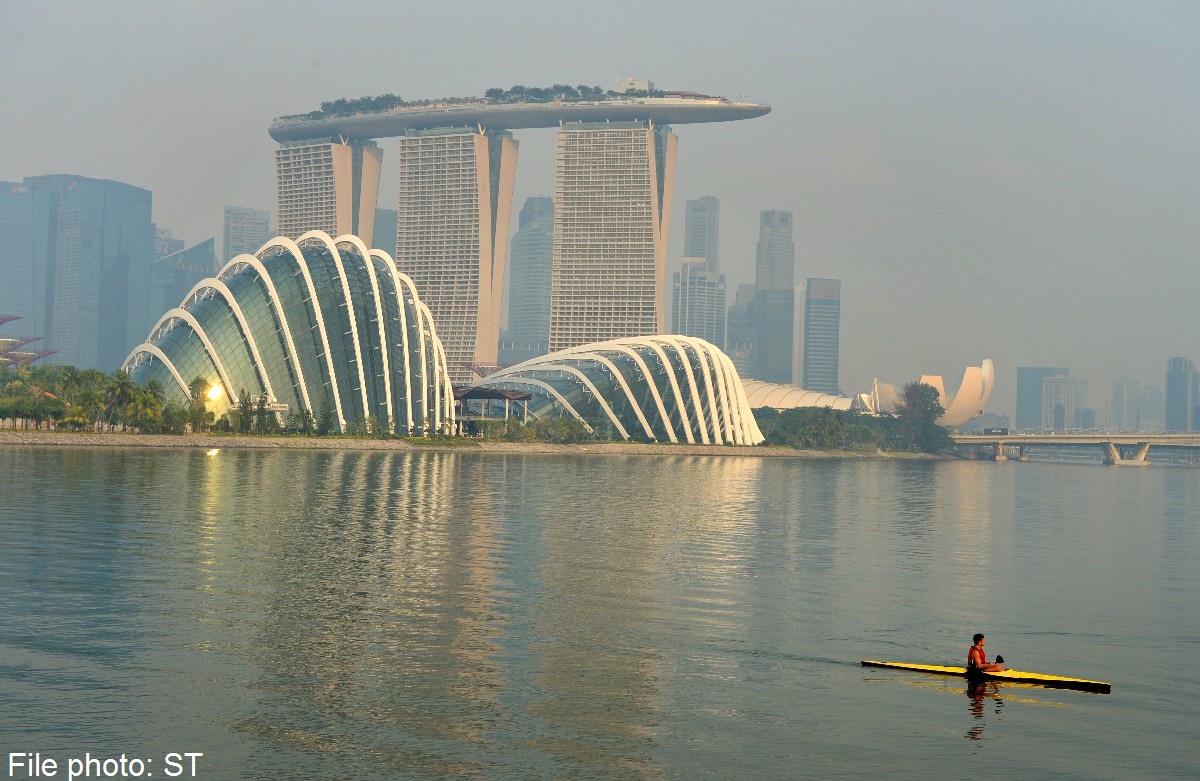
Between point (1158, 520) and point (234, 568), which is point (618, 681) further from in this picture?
point (1158, 520)

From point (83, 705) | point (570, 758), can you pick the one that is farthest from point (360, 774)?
point (83, 705)

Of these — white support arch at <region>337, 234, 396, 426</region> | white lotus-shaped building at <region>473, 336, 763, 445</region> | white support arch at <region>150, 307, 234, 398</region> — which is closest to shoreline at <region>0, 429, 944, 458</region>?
white lotus-shaped building at <region>473, 336, 763, 445</region>

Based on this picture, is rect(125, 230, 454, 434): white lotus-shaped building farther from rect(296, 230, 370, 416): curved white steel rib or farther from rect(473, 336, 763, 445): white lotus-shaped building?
rect(473, 336, 763, 445): white lotus-shaped building

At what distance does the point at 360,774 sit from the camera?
24.1 meters

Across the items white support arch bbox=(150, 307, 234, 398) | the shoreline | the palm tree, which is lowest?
the shoreline

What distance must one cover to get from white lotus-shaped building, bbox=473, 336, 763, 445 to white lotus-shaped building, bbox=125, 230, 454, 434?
3082 centimetres

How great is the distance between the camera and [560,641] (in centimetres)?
3562

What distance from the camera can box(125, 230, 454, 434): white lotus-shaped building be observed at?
13488 cm

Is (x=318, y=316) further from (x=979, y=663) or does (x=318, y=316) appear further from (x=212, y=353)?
(x=979, y=663)

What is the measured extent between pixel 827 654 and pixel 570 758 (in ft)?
40.5

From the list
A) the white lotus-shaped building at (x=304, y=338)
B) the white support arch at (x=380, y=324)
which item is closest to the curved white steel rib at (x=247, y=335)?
the white lotus-shaped building at (x=304, y=338)

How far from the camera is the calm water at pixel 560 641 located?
2630 centimetres

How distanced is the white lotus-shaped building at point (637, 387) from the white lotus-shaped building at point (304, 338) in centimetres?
3082

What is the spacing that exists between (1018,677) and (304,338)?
11464cm
